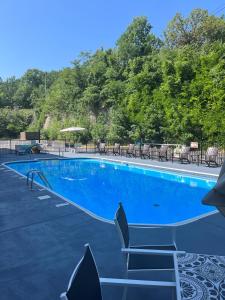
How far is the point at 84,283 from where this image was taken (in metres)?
1.61

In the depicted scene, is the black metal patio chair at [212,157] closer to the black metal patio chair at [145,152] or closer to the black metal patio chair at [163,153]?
the black metal patio chair at [163,153]

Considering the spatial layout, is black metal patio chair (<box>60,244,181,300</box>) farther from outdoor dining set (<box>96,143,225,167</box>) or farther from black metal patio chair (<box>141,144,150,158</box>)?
black metal patio chair (<box>141,144,150,158</box>)

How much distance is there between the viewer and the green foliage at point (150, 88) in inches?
584

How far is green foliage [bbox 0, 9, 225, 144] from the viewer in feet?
48.7

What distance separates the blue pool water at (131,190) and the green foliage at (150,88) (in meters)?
4.75

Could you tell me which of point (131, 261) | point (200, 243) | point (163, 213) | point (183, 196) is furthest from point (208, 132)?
point (131, 261)

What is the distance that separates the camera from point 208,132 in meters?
14.2

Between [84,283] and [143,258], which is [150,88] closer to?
[143,258]

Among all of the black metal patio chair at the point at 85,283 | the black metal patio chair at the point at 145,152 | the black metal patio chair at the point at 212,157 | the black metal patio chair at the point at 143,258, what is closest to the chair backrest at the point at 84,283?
the black metal patio chair at the point at 85,283

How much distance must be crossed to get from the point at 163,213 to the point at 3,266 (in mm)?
4424

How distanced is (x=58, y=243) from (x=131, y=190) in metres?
5.64

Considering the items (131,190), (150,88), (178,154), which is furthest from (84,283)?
(150,88)

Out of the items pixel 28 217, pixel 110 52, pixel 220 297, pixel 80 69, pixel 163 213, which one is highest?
Result: pixel 110 52

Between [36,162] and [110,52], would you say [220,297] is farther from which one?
[110,52]
